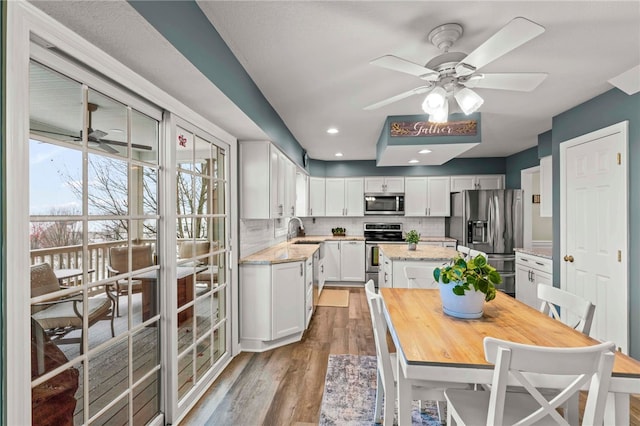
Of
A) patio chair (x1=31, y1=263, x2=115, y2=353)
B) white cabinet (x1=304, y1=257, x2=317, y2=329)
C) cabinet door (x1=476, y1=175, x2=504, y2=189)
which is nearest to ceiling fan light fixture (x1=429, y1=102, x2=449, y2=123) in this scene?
white cabinet (x1=304, y1=257, x2=317, y2=329)

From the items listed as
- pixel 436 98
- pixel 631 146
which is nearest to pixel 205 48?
pixel 436 98

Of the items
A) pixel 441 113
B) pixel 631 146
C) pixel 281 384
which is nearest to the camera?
pixel 441 113

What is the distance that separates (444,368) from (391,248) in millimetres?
2849

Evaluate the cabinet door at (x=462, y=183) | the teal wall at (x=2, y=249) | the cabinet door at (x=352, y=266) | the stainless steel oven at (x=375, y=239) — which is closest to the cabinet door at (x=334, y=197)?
the stainless steel oven at (x=375, y=239)

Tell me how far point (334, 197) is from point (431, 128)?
2.91m

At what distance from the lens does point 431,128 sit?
3.50 m

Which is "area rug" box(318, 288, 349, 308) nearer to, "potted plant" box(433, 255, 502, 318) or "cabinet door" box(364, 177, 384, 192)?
"cabinet door" box(364, 177, 384, 192)

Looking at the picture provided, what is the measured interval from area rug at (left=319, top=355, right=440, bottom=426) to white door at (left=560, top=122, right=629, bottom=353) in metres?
1.97

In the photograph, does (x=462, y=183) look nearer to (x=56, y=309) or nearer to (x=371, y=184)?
(x=371, y=184)

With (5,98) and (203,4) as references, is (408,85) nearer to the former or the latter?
(203,4)

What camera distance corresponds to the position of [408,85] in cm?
254

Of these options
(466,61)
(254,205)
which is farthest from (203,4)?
(254,205)

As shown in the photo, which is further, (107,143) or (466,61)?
(466,61)

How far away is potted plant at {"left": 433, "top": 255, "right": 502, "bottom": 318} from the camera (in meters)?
1.66
